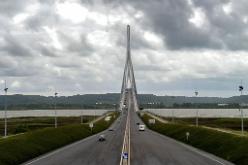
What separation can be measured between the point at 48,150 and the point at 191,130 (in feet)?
125

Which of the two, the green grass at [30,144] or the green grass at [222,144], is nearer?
the green grass at [30,144]

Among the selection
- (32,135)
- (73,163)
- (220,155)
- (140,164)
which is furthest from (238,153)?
(32,135)

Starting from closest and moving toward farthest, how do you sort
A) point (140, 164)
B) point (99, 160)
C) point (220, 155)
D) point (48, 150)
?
point (140, 164) → point (99, 160) → point (220, 155) → point (48, 150)

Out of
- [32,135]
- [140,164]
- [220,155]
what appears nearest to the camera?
[140,164]

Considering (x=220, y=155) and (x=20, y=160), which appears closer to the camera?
(x=20, y=160)

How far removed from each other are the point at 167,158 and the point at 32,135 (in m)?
28.9

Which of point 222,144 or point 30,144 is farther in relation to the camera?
point 222,144

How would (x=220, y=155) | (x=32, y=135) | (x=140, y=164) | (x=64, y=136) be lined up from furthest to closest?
(x=64, y=136) < (x=32, y=135) < (x=220, y=155) < (x=140, y=164)

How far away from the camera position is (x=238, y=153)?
204 feet

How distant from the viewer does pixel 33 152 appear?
69.0m

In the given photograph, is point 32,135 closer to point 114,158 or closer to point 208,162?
point 114,158

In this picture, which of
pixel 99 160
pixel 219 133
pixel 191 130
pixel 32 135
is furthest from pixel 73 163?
pixel 191 130

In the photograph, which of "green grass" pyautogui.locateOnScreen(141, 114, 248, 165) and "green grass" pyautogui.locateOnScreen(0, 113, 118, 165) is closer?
"green grass" pyautogui.locateOnScreen(0, 113, 118, 165)

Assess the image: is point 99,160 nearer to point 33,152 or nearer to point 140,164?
point 140,164
